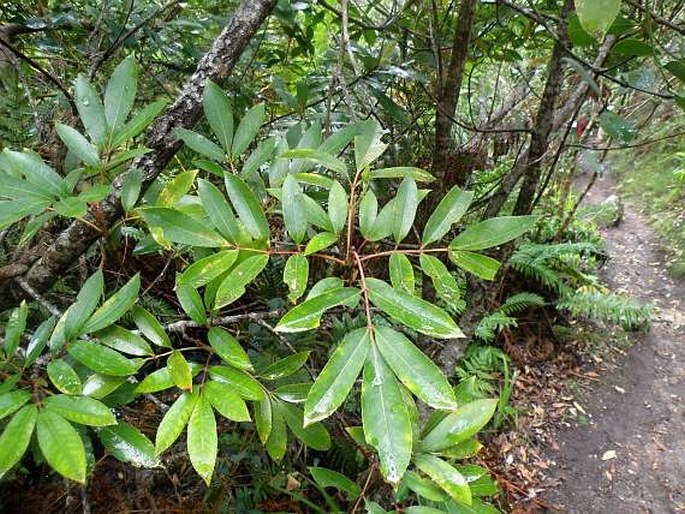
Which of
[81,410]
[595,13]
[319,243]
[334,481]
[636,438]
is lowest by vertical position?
[636,438]

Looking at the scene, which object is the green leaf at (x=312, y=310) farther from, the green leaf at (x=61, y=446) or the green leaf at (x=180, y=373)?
the green leaf at (x=61, y=446)

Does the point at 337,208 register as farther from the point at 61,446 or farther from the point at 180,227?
the point at 61,446

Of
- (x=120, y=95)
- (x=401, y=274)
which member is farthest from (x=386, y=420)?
(x=120, y=95)

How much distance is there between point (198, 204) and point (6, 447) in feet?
1.29

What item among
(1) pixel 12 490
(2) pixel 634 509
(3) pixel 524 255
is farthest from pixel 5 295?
(3) pixel 524 255

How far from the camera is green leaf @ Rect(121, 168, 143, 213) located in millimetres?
702

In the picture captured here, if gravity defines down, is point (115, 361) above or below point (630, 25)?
below

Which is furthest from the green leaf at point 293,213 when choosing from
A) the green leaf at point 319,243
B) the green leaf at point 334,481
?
the green leaf at point 334,481

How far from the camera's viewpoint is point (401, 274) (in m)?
0.61

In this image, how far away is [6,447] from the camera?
0.48 m

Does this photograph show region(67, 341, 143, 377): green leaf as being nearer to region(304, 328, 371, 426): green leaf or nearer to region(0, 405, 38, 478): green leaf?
region(0, 405, 38, 478): green leaf

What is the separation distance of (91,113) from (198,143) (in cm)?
18

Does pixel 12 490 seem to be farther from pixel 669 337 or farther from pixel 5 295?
pixel 669 337

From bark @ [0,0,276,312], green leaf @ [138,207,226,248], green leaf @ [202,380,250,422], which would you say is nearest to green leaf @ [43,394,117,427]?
green leaf @ [202,380,250,422]
